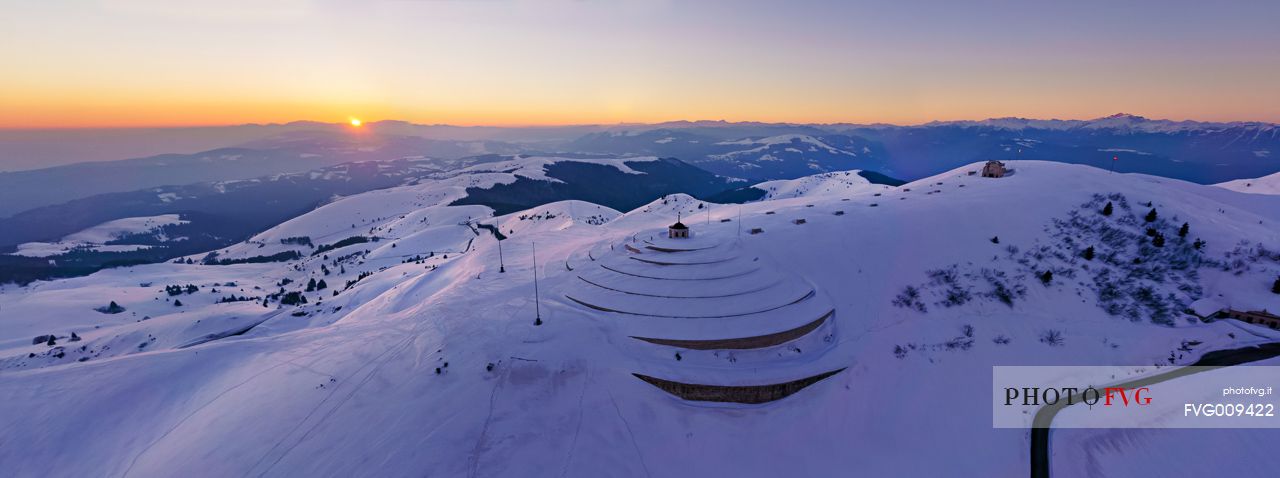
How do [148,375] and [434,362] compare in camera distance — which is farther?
[148,375]

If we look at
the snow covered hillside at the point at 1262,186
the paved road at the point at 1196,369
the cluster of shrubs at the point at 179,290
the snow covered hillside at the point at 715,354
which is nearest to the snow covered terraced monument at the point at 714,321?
the snow covered hillside at the point at 715,354

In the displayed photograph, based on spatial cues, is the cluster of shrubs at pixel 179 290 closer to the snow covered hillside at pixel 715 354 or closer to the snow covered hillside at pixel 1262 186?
the snow covered hillside at pixel 715 354

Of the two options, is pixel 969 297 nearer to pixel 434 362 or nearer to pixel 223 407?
pixel 434 362

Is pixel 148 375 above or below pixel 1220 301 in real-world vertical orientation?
below

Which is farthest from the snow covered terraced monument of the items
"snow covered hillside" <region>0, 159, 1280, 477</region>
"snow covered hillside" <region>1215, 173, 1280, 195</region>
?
"snow covered hillside" <region>1215, 173, 1280, 195</region>

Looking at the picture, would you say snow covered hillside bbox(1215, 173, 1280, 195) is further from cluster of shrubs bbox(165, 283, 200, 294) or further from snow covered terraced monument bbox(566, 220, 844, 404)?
cluster of shrubs bbox(165, 283, 200, 294)

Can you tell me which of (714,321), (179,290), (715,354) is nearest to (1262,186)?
(714,321)

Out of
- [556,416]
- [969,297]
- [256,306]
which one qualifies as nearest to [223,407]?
[556,416]
